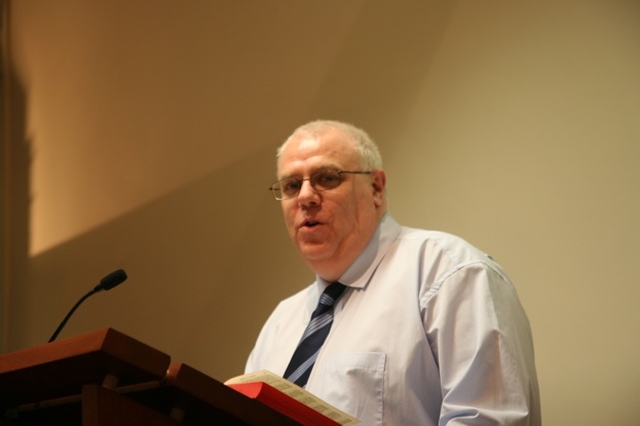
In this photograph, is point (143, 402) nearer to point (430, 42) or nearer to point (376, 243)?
point (376, 243)

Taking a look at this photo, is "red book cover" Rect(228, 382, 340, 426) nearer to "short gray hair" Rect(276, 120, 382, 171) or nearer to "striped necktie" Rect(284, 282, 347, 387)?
"striped necktie" Rect(284, 282, 347, 387)

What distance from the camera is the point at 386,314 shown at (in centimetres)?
251

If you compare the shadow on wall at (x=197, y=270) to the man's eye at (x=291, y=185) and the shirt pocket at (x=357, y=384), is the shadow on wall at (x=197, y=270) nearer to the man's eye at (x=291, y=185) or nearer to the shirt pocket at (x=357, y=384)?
the man's eye at (x=291, y=185)

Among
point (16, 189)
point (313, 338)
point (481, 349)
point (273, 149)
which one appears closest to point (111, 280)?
point (313, 338)

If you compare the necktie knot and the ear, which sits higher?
the ear

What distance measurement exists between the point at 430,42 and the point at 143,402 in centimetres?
227

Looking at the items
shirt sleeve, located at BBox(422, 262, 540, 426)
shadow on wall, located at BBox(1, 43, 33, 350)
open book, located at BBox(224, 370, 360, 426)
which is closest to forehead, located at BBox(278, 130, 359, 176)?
shirt sleeve, located at BBox(422, 262, 540, 426)

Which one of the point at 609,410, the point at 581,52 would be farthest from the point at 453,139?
the point at 609,410

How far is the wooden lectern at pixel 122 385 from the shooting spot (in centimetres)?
148

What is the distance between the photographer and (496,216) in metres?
3.26

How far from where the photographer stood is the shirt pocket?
2.36 meters

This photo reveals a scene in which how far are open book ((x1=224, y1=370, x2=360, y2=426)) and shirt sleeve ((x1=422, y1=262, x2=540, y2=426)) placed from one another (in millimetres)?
398

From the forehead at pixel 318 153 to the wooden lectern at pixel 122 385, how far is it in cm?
123

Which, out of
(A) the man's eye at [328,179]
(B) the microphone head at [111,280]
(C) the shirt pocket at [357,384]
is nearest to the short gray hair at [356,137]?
(A) the man's eye at [328,179]
